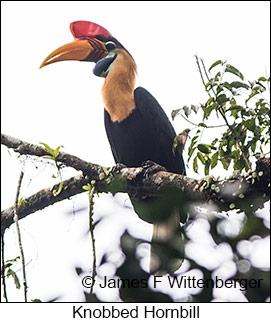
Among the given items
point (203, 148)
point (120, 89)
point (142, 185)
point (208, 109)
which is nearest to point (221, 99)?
point (208, 109)

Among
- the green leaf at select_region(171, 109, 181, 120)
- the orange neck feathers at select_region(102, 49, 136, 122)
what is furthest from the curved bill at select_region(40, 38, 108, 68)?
the green leaf at select_region(171, 109, 181, 120)

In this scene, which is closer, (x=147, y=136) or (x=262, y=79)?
(x=262, y=79)

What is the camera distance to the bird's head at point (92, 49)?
2.82 meters

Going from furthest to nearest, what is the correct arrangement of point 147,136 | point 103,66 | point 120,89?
1. point 103,66
2. point 120,89
3. point 147,136

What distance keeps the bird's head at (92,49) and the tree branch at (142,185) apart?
1.05m

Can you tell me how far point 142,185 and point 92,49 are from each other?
1373mm

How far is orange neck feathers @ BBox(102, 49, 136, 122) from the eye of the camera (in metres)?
2.57

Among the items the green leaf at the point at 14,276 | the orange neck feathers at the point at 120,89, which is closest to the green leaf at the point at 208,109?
the green leaf at the point at 14,276

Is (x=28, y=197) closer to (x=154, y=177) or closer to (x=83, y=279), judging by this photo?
(x=154, y=177)

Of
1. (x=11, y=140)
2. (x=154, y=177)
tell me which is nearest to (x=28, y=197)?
(x=11, y=140)

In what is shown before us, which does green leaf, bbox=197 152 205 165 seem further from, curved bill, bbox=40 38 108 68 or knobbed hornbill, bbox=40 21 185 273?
curved bill, bbox=40 38 108 68

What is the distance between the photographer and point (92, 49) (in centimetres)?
290

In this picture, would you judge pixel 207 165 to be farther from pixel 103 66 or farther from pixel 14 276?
pixel 103 66

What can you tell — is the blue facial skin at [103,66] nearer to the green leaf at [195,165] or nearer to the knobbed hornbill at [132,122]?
the knobbed hornbill at [132,122]
